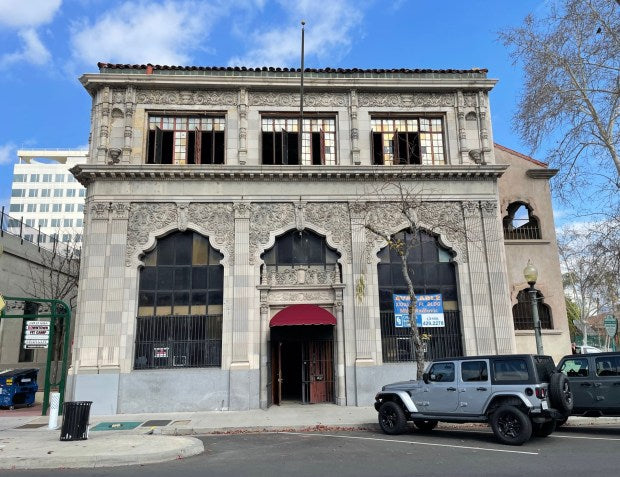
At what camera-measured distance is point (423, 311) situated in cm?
1903

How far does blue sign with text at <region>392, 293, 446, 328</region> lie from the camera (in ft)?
61.7

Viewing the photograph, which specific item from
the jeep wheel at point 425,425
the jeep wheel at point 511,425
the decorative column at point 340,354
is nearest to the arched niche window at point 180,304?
the decorative column at point 340,354

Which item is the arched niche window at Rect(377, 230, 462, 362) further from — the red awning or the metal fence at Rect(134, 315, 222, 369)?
the metal fence at Rect(134, 315, 222, 369)

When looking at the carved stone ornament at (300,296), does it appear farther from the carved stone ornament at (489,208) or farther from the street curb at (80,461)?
the street curb at (80,461)

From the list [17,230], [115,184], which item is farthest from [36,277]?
[115,184]

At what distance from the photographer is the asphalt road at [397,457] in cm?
833

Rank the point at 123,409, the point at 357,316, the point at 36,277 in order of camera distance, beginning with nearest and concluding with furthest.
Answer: the point at 123,409 → the point at 357,316 → the point at 36,277

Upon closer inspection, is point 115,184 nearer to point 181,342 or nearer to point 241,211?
point 241,211

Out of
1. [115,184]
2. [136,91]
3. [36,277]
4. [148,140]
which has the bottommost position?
[36,277]

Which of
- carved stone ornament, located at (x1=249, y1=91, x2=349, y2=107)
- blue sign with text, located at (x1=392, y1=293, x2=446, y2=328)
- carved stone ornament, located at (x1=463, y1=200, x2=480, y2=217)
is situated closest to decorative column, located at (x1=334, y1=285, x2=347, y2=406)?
blue sign with text, located at (x1=392, y1=293, x2=446, y2=328)

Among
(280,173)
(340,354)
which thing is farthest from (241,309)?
(280,173)

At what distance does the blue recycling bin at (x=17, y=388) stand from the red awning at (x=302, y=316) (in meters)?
10.6

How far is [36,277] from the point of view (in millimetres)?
28875

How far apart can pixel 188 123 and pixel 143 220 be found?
4.63 meters
